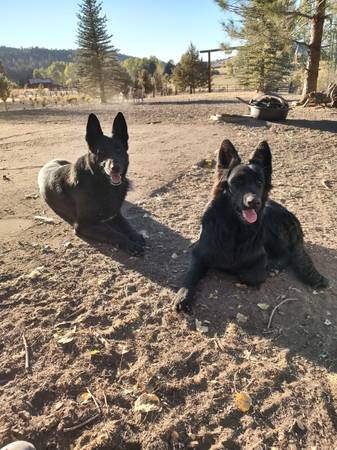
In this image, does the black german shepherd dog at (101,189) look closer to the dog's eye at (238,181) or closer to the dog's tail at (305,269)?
the dog's eye at (238,181)

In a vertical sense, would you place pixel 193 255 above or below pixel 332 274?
above

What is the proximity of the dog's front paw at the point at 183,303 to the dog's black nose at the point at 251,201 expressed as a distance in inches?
35.1

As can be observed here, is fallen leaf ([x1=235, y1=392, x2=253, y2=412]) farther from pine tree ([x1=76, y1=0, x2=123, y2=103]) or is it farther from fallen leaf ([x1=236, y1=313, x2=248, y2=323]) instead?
pine tree ([x1=76, y1=0, x2=123, y2=103])

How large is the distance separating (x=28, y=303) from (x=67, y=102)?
25.3 metres

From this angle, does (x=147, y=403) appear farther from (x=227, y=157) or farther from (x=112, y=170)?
(x=112, y=170)

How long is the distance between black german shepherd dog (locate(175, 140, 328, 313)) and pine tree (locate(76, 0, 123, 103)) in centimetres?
3294

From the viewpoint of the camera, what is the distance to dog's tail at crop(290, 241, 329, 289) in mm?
3295

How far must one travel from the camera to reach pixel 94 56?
3484 centimetres

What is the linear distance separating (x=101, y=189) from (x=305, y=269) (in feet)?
7.51

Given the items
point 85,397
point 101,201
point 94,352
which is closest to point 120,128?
point 101,201

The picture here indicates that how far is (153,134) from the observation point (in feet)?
33.0

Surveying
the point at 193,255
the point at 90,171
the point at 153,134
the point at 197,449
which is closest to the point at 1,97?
the point at 153,134

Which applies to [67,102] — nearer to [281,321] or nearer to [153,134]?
[153,134]

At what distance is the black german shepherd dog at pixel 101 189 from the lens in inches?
151
